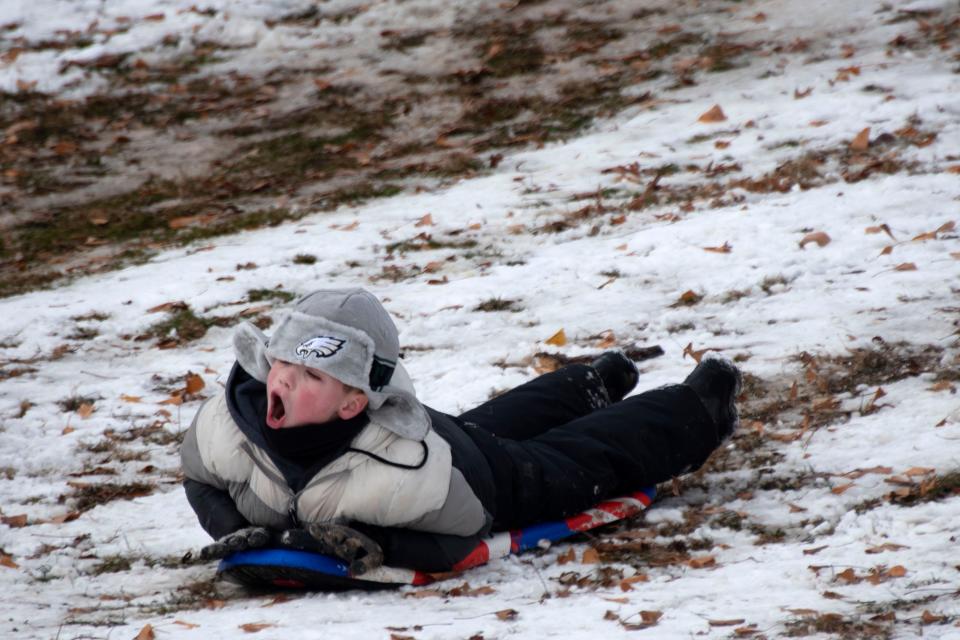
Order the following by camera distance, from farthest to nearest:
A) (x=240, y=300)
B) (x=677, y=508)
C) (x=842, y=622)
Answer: (x=240, y=300)
(x=677, y=508)
(x=842, y=622)

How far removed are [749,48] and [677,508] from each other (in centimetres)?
701

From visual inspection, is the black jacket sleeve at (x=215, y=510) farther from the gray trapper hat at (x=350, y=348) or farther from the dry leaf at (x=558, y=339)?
the dry leaf at (x=558, y=339)

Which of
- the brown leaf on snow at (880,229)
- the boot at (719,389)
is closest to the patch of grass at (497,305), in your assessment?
the boot at (719,389)

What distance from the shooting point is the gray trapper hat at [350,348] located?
3.38 metres

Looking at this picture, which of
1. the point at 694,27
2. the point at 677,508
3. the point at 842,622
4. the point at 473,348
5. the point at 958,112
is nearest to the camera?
the point at 842,622

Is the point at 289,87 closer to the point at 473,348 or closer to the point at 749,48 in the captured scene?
the point at 749,48

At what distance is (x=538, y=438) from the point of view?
4109mm

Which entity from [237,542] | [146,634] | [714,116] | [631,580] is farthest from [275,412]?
[714,116]

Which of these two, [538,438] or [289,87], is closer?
[538,438]

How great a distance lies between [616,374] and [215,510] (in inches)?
73.8

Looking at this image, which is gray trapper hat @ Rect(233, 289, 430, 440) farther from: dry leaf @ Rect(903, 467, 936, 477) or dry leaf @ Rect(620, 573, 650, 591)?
dry leaf @ Rect(903, 467, 936, 477)

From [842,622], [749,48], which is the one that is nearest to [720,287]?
[842,622]

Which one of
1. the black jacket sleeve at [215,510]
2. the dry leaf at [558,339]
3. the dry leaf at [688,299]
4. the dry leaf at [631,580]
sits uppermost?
the black jacket sleeve at [215,510]

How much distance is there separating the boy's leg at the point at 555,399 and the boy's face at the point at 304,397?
953 millimetres
